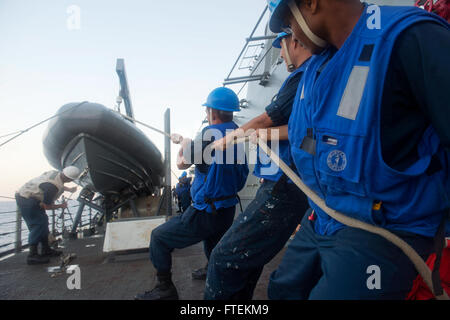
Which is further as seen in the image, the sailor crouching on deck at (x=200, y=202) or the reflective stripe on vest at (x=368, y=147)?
the sailor crouching on deck at (x=200, y=202)

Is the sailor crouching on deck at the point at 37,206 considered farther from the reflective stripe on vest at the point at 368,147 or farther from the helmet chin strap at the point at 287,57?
the reflective stripe on vest at the point at 368,147

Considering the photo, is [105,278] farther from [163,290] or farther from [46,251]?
[46,251]

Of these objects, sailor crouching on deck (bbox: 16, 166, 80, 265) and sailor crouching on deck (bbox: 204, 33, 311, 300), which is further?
sailor crouching on deck (bbox: 16, 166, 80, 265)

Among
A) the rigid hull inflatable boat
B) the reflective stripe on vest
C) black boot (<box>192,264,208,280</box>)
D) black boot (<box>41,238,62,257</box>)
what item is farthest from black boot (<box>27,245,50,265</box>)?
the reflective stripe on vest

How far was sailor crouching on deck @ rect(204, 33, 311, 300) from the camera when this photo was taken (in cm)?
136

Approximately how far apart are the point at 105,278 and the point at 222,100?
2514mm

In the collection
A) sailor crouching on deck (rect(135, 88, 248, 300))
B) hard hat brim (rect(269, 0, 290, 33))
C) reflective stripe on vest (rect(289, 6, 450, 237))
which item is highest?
hard hat brim (rect(269, 0, 290, 33))

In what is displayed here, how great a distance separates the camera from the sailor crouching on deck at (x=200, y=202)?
2047mm

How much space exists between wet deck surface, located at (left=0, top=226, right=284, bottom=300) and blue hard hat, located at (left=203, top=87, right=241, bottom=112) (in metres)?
1.75

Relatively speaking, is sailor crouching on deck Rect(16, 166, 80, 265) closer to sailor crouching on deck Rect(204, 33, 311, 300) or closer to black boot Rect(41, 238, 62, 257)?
black boot Rect(41, 238, 62, 257)

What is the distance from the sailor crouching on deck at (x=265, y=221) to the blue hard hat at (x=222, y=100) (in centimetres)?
86

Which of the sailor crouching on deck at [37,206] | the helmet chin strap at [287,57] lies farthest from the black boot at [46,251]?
the helmet chin strap at [287,57]
